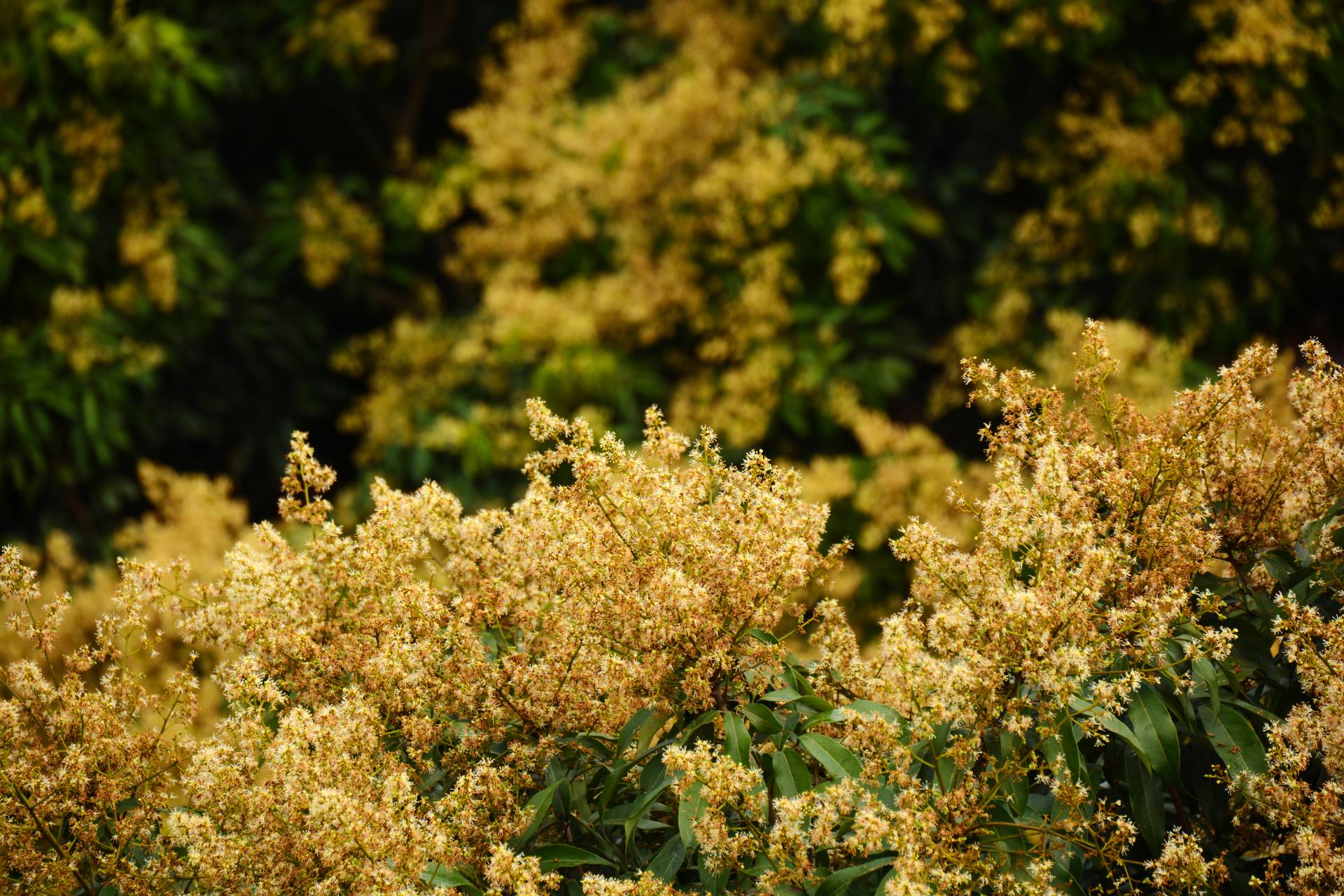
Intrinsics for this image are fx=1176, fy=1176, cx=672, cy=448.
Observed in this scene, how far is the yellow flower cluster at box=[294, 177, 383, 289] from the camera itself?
296 inches

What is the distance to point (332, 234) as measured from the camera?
7.63 meters

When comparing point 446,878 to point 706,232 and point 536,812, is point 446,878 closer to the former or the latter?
point 536,812

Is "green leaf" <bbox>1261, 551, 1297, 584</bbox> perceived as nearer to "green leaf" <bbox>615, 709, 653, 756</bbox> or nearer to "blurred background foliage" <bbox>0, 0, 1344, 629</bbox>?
"green leaf" <bbox>615, 709, 653, 756</bbox>

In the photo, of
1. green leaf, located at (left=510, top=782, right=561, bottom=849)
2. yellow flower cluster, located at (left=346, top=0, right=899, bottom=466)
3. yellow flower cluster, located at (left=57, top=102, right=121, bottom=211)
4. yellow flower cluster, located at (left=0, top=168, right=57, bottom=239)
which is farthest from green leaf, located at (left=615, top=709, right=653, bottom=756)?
yellow flower cluster, located at (left=57, top=102, right=121, bottom=211)

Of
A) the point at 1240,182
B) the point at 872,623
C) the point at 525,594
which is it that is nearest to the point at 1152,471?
the point at 525,594

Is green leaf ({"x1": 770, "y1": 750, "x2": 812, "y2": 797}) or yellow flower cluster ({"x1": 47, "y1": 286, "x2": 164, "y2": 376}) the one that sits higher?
yellow flower cluster ({"x1": 47, "y1": 286, "x2": 164, "y2": 376})

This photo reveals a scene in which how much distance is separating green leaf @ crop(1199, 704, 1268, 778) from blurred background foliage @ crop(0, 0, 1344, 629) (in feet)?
11.6

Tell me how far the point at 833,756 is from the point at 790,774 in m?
0.07

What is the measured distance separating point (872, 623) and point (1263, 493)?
3.97 meters

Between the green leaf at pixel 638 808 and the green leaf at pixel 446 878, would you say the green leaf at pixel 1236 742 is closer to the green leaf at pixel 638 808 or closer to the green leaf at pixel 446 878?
the green leaf at pixel 638 808

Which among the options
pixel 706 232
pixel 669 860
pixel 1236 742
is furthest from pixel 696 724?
pixel 706 232

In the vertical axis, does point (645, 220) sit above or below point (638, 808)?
above

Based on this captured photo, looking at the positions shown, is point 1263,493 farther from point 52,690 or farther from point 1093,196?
point 1093,196

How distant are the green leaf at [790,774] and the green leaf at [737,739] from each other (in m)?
0.04
